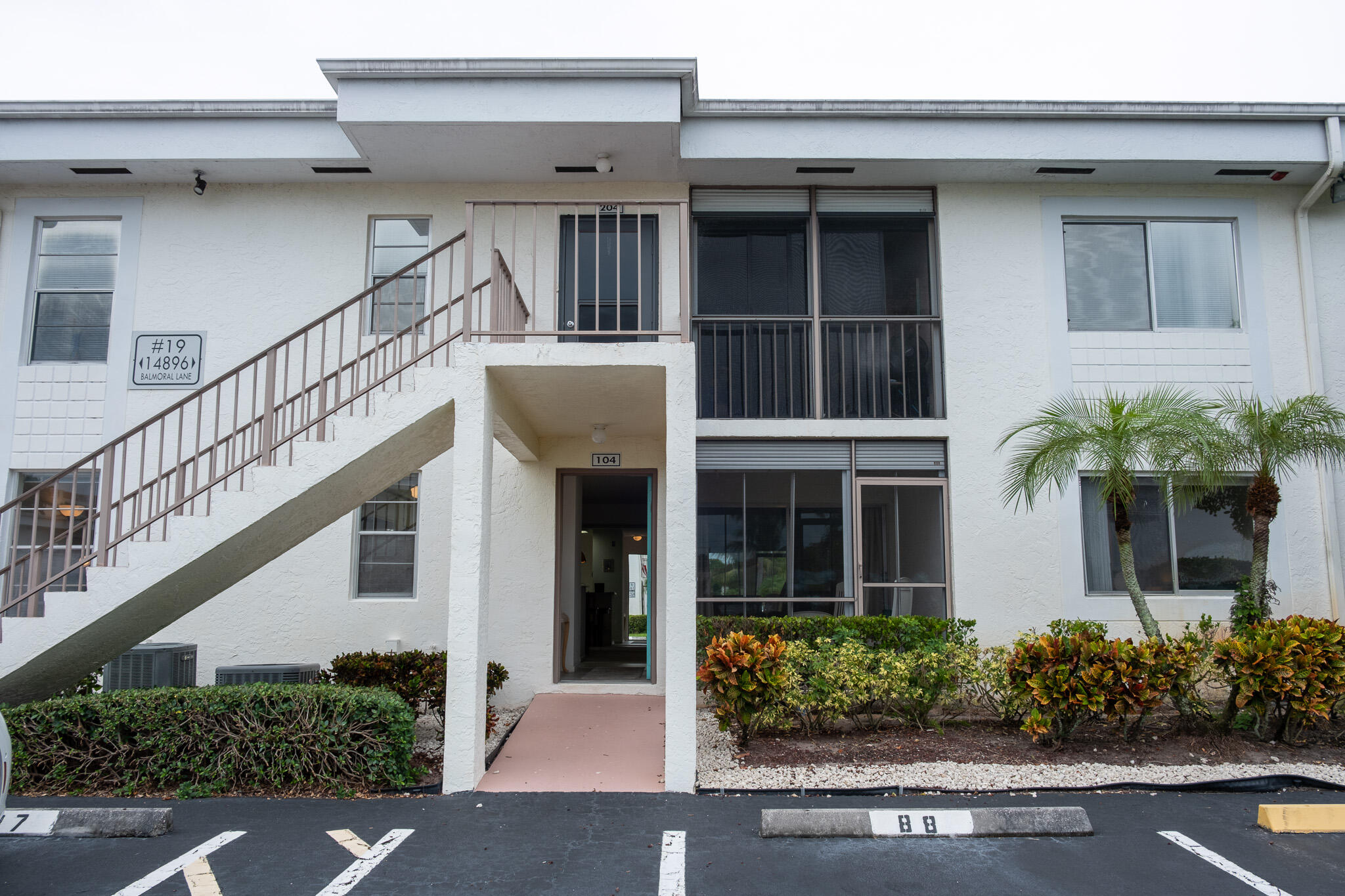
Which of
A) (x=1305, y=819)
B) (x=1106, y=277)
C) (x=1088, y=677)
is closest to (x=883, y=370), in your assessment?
(x=1106, y=277)

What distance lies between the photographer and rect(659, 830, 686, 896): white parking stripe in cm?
469

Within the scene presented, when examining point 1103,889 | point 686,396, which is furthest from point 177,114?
point 1103,889

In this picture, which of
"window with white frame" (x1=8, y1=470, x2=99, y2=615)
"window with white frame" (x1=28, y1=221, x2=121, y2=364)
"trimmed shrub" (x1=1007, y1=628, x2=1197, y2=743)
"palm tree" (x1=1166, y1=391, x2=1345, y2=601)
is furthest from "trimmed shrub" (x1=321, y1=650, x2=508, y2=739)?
"palm tree" (x1=1166, y1=391, x2=1345, y2=601)

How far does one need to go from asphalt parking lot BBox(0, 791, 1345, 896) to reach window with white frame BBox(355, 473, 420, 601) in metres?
3.46

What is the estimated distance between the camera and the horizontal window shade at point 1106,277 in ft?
32.6

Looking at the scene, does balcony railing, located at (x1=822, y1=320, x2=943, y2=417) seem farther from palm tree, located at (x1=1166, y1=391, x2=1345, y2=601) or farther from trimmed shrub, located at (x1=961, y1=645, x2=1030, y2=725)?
trimmed shrub, located at (x1=961, y1=645, x2=1030, y2=725)

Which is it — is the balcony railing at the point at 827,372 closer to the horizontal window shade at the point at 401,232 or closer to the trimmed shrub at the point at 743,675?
the horizontal window shade at the point at 401,232

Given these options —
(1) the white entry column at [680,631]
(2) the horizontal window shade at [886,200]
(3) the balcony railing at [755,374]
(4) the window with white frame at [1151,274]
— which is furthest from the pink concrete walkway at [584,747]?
(4) the window with white frame at [1151,274]

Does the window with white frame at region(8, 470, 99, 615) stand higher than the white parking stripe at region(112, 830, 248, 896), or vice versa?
the window with white frame at region(8, 470, 99, 615)

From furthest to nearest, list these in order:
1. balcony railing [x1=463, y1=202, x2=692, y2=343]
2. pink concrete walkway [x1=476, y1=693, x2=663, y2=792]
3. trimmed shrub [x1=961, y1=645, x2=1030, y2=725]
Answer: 1. balcony railing [x1=463, y1=202, x2=692, y2=343]
2. trimmed shrub [x1=961, y1=645, x2=1030, y2=725]
3. pink concrete walkway [x1=476, y1=693, x2=663, y2=792]

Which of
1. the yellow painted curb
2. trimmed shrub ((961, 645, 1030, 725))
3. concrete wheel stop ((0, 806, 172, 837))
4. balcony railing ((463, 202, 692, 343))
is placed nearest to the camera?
concrete wheel stop ((0, 806, 172, 837))

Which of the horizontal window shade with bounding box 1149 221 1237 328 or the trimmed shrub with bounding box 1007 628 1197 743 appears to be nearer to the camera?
the trimmed shrub with bounding box 1007 628 1197 743

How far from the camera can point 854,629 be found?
28.8ft

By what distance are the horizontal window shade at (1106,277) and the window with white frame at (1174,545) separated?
186 cm
